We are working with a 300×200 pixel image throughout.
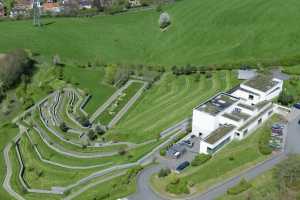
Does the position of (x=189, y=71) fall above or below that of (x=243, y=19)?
below

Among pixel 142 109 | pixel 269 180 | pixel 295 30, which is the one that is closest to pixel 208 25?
pixel 295 30

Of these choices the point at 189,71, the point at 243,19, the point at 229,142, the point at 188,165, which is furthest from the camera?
the point at 243,19

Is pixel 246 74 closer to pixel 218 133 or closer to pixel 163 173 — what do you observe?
pixel 218 133

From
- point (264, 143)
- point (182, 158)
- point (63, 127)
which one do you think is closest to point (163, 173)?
point (182, 158)

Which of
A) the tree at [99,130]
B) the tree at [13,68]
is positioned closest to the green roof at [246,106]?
the tree at [99,130]

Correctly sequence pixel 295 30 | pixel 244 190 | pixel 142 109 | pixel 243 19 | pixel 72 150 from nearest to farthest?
pixel 244 190, pixel 72 150, pixel 142 109, pixel 295 30, pixel 243 19

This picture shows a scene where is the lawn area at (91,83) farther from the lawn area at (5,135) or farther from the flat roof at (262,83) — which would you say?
the flat roof at (262,83)

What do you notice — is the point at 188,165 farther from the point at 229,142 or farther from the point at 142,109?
the point at 142,109
